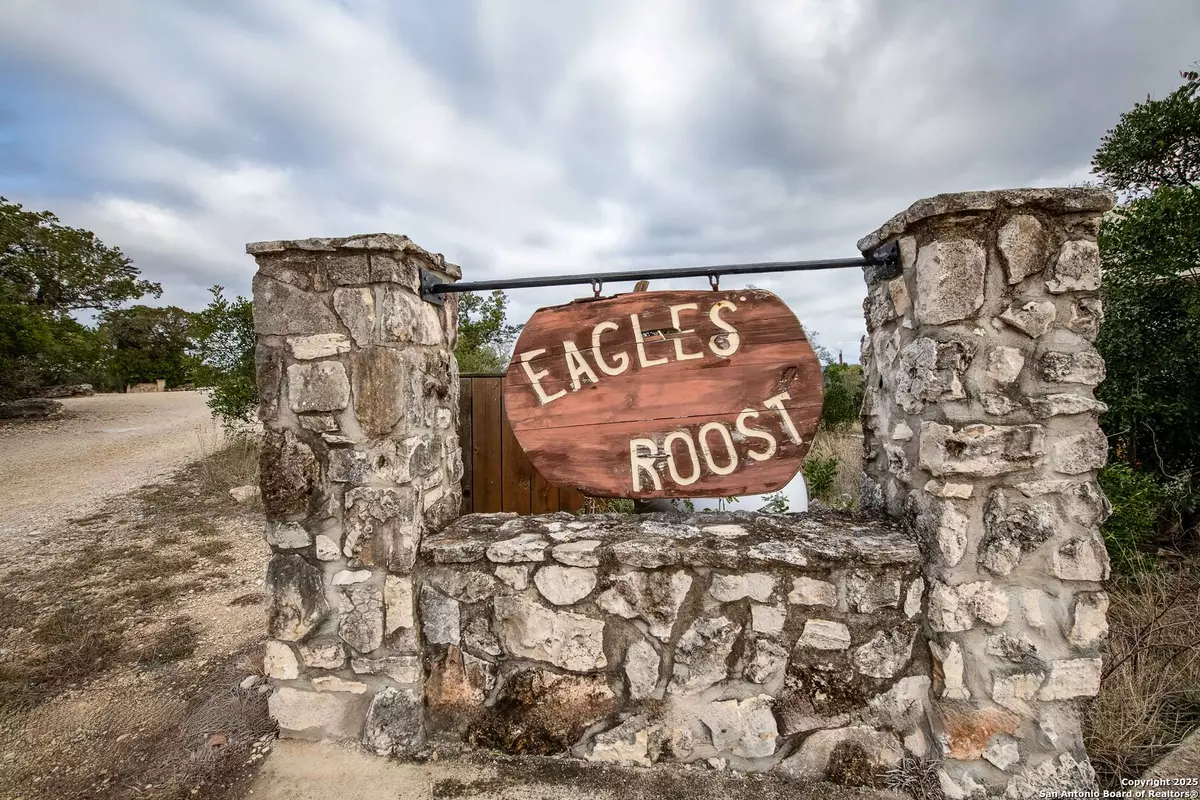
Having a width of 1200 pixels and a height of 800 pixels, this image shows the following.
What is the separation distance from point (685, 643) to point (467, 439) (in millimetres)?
1426

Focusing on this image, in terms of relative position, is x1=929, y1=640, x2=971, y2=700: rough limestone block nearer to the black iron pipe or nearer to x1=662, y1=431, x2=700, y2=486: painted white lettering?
x1=662, y1=431, x2=700, y2=486: painted white lettering

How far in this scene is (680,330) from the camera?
5.56 ft

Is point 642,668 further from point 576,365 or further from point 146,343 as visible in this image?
point 146,343

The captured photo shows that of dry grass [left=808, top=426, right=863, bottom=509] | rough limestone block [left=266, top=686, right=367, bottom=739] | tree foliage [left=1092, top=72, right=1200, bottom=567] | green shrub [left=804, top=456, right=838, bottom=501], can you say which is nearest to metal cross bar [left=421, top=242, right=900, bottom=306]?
rough limestone block [left=266, top=686, right=367, bottom=739]

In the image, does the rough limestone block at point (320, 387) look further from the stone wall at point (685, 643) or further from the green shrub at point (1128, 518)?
the green shrub at point (1128, 518)

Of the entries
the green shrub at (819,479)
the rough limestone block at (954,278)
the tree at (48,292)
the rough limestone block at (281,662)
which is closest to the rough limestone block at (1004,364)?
the rough limestone block at (954,278)

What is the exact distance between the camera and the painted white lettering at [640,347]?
1.71 m

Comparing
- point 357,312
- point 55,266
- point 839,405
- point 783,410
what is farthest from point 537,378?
point 55,266

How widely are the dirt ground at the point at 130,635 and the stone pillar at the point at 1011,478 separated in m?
2.41

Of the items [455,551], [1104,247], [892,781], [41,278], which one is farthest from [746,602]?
[41,278]

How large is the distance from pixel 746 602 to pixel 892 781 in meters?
0.72

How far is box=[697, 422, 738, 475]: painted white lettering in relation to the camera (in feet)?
5.55

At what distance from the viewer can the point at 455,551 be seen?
1696 mm

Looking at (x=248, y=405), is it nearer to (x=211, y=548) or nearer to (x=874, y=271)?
(x=211, y=548)
